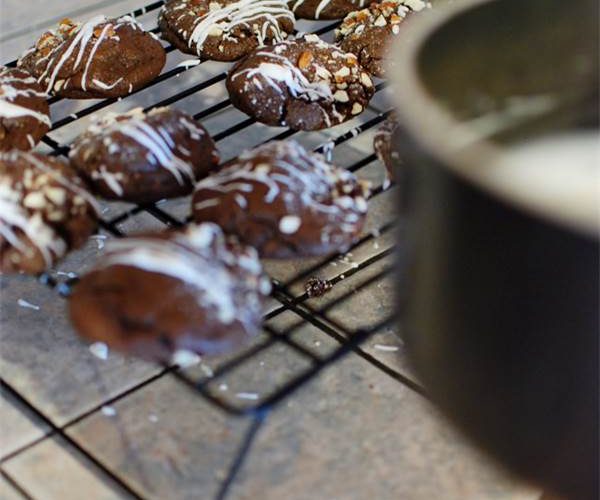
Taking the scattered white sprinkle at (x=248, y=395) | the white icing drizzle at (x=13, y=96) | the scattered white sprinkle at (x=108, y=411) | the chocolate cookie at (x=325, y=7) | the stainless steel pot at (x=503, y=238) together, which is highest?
the stainless steel pot at (x=503, y=238)

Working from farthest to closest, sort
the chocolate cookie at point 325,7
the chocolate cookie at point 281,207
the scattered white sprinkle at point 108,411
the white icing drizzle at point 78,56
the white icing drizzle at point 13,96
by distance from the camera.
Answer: the chocolate cookie at point 325,7, the white icing drizzle at point 78,56, the white icing drizzle at point 13,96, the scattered white sprinkle at point 108,411, the chocolate cookie at point 281,207

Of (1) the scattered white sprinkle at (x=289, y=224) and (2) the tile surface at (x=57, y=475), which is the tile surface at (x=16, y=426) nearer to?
(2) the tile surface at (x=57, y=475)

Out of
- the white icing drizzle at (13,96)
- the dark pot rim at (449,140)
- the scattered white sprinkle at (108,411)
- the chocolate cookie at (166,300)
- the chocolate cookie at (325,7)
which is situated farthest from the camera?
the chocolate cookie at (325,7)

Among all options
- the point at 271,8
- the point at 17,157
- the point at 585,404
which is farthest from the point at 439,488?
the point at 271,8

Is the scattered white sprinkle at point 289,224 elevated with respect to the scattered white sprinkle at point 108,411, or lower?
elevated

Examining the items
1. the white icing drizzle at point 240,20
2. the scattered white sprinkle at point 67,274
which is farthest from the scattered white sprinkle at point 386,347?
the white icing drizzle at point 240,20

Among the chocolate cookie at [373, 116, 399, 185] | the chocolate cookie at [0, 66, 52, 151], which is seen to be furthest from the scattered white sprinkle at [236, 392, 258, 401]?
the chocolate cookie at [0, 66, 52, 151]

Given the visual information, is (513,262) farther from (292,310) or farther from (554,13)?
(292,310)
